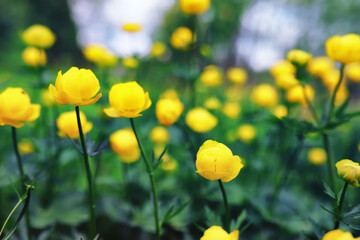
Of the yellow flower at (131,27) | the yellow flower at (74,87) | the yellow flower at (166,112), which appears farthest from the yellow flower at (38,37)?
the yellow flower at (74,87)

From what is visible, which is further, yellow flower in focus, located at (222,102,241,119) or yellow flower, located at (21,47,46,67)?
yellow flower in focus, located at (222,102,241,119)

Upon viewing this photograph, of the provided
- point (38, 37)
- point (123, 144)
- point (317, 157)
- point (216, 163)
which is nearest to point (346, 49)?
point (216, 163)

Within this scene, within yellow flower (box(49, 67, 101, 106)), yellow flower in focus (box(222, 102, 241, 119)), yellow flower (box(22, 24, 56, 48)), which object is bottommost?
yellow flower in focus (box(222, 102, 241, 119))

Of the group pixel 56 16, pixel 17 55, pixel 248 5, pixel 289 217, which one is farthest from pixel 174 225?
pixel 56 16

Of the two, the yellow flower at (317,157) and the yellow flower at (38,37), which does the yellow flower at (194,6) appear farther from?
the yellow flower at (317,157)

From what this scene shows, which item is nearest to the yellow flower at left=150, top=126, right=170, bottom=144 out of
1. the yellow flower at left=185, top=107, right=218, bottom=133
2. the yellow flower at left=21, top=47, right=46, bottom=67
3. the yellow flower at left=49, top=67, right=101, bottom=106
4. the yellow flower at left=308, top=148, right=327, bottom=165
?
the yellow flower at left=185, top=107, right=218, bottom=133

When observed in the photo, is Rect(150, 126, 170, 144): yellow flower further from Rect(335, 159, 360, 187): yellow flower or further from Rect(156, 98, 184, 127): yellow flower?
Rect(335, 159, 360, 187): yellow flower

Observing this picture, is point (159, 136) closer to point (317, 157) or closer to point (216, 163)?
point (317, 157)

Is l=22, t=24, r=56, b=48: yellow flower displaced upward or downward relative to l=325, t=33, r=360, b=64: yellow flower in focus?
downward
